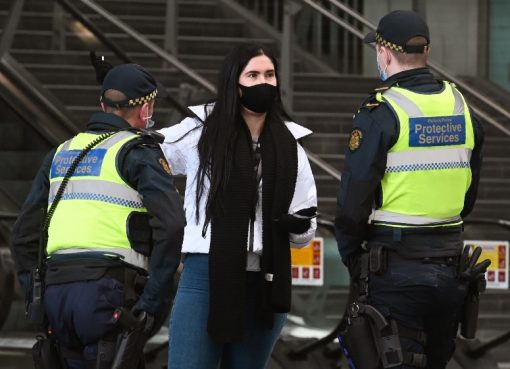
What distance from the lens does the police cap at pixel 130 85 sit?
5.58m

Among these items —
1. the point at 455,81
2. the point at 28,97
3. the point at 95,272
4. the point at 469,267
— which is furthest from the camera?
the point at 455,81

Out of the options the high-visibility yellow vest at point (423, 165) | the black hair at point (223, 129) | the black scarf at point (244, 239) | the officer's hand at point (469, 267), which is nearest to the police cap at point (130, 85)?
the black hair at point (223, 129)

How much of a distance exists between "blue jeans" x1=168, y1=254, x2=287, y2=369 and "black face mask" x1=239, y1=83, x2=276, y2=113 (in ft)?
1.86

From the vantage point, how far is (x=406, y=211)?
561 centimetres

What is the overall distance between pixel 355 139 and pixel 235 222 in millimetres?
518

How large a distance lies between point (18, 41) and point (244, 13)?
10.5 feet

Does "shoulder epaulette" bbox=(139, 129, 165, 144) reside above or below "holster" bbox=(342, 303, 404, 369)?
above

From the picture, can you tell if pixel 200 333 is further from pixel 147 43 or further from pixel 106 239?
pixel 147 43

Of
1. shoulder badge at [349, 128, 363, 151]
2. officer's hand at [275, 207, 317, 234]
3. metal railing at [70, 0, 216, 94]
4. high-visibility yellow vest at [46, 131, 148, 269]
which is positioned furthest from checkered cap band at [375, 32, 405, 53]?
metal railing at [70, 0, 216, 94]

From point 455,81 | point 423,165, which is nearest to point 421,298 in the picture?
point 423,165

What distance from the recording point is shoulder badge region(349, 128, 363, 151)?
18.4ft

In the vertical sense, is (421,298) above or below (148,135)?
below

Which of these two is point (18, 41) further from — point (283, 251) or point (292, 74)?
point (283, 251)

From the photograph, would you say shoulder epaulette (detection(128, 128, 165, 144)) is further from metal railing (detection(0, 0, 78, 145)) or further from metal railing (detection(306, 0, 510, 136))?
metal railing (detection(306, 0, 510, 136))
